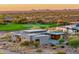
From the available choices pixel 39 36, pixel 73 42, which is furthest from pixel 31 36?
pixel 73 42

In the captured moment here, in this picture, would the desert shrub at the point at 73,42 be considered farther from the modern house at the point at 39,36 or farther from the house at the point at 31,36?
the house at the point at 31,36

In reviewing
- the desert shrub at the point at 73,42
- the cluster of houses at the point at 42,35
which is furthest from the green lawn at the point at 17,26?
the desert shrub at the point at 73,42

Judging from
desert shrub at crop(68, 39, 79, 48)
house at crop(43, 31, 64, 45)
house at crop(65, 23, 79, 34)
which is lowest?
desert shrub at crop(68, 39, 79, 48)

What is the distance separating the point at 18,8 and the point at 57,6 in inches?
14.3

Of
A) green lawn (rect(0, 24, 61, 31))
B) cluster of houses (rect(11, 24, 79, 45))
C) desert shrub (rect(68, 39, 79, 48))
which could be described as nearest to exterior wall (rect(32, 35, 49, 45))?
cluster of houses (rect(11, 24, 79, 45))

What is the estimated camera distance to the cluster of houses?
271 cm

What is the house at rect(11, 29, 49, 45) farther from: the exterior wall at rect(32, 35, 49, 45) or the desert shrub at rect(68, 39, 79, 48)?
the desert shrub at rect(68, 39, 79, 48)

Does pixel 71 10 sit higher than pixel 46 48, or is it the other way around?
pixel 71 10

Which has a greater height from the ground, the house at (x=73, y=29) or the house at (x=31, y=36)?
the house at (x=73, y=29)

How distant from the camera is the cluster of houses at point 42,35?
8.90 feet

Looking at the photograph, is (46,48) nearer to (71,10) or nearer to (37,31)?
(37,31)

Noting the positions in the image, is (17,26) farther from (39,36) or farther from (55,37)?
(55,37)
